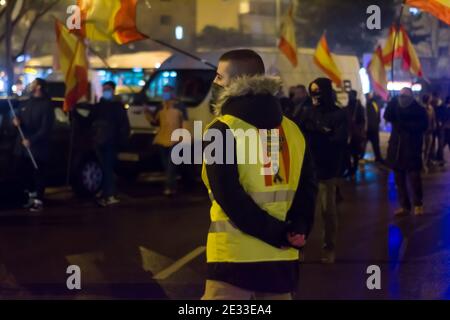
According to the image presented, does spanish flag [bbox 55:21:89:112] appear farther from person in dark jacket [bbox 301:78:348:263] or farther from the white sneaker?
person in dark jacket [bbox 301:78:348:263]

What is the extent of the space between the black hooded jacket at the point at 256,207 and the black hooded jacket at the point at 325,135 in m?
4.00

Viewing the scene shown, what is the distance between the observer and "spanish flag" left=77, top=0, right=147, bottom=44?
12.0 metres

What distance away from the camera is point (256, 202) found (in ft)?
12.6

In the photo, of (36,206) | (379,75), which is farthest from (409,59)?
(36,206)

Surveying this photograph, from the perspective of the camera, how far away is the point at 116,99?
1248 centimetres

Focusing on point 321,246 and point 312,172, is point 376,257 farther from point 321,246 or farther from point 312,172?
point 312,172

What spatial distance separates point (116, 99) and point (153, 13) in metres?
38.7

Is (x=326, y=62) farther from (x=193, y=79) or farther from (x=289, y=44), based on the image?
(x=193, y=79)

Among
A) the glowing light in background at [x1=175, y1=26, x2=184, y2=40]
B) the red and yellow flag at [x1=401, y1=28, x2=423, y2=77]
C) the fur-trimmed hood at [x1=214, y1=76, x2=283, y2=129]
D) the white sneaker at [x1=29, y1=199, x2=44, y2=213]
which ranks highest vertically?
the glowing light in background at [x1=175, y1=26, x2=184, y2=40]

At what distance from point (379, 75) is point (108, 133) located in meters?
6.75

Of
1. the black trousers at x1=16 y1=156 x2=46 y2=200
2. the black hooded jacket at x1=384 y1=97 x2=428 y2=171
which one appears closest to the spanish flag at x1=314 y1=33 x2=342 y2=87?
the black hooded jacket at x1=384 y1=97 x2=428 y2=171

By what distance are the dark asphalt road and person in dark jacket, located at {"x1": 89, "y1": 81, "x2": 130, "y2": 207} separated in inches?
14.0

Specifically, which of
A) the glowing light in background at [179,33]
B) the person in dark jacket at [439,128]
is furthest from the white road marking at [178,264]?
the glowing light in background at [179,33]

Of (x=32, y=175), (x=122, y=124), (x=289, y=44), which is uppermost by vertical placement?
(x=289, y=44)
